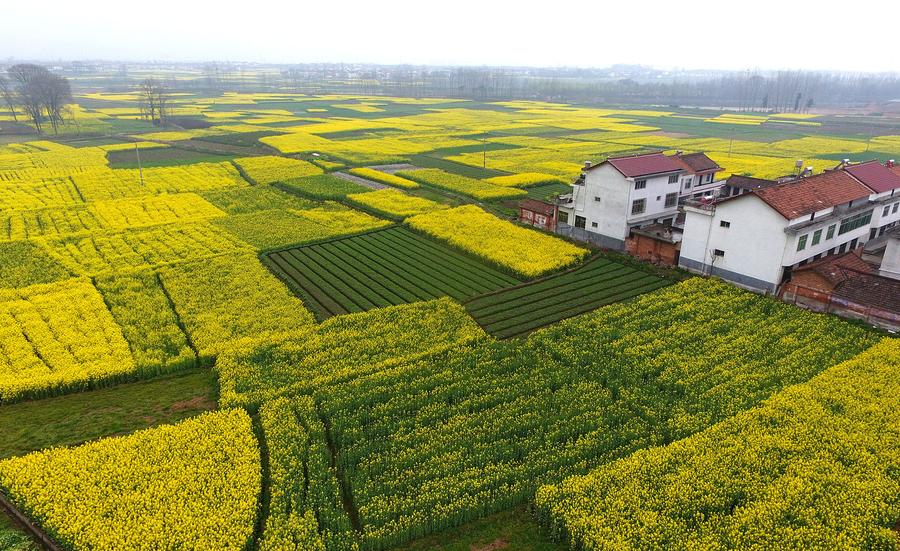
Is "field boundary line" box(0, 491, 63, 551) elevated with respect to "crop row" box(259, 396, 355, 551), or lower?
lower

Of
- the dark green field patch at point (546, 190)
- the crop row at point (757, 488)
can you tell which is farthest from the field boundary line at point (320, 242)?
the crop row at point (757, 488)

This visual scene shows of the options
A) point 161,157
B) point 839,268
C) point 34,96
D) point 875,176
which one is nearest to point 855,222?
point 875,176

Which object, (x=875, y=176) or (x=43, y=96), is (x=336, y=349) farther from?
(x=43, y=96)

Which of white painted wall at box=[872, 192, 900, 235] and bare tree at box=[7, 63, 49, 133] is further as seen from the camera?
bare tree at box=[7, 63, 49, 133]

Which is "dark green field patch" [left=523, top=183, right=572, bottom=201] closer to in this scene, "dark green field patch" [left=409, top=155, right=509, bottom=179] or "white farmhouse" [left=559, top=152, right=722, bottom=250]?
"dark green field patch" [left=409, top=155, right=509, bottom=179]

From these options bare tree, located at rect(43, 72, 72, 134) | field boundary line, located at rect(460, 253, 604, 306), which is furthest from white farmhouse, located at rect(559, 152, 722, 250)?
bare tree, located at rect(43, 72, 72, 134)

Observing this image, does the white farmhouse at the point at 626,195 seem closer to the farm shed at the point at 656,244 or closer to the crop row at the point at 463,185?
the farm shed at the point at 656,244
